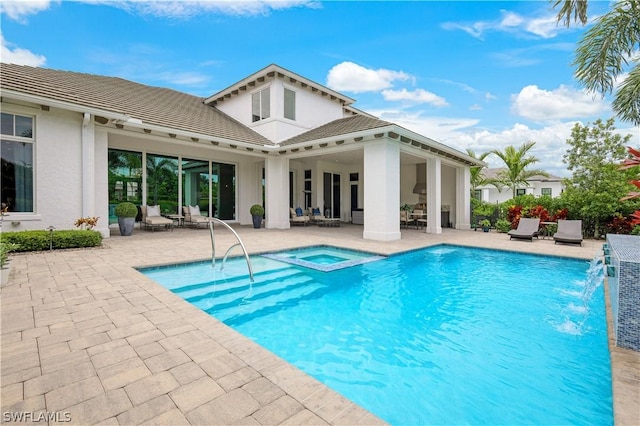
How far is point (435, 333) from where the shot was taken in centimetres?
405

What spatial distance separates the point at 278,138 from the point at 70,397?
43.8 feet

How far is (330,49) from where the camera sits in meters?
15.5

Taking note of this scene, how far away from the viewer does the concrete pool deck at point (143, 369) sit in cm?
192

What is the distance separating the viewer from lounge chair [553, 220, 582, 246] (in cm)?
1025

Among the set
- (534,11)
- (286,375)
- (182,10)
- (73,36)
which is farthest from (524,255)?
(73,36)

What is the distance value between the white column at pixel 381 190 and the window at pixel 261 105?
634 cm

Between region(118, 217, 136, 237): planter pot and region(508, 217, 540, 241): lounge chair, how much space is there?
1427 cm

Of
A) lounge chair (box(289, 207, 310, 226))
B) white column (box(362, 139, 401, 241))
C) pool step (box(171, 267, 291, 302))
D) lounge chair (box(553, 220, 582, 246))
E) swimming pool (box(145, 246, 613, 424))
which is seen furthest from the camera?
lounge chair (box(289, 207, 310, 226))

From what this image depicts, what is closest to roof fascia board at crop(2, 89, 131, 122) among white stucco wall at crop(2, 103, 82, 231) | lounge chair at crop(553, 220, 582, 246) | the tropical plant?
white stucco wall at crop(2, 103, 82, 231)

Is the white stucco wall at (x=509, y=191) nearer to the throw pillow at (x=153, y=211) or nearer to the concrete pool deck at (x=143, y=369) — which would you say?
the throw pillow at (x=153, y=211)

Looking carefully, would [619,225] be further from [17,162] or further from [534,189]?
[534,189]

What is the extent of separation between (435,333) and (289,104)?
13.5 m

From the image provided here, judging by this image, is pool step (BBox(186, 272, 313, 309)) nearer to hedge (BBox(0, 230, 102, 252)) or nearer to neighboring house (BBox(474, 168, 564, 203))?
hedge (BBox(0, 230, 102, 252))

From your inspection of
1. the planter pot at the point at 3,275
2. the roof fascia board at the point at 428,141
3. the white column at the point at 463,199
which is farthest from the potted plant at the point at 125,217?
the white column at the point at 463,199
